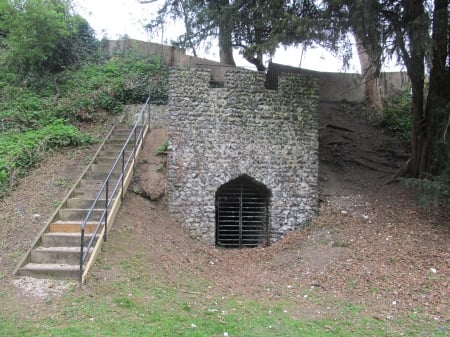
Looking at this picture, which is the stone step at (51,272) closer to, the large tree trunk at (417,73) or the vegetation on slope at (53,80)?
the vegetation on slope at (53,80)

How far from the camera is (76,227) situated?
856 cm

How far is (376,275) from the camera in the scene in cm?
823

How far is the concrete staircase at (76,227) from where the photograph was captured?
739 cm

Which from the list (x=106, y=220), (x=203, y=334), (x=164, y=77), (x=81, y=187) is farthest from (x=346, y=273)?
(x=164, y=77)

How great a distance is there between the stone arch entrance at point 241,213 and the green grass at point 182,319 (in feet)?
12.9

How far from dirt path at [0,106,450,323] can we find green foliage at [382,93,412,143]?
4.18 metres

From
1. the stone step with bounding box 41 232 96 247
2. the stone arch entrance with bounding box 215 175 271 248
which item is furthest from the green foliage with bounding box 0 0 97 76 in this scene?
the stone step with bounding box 41 232 96 247

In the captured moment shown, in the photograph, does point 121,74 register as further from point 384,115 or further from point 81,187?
point 384,115

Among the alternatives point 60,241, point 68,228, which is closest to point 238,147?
point 68,228

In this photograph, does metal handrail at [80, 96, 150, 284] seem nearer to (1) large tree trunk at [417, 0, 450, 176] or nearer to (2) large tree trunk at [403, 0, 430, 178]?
(2) large tree trunk at [403, 0, 430, 178]

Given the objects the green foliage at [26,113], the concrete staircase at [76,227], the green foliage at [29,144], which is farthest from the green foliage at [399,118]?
the green foliage at [26,113]

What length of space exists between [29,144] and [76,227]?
3.96 meters

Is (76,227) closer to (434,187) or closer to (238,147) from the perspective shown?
(238,147)

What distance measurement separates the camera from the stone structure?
10750 mm
